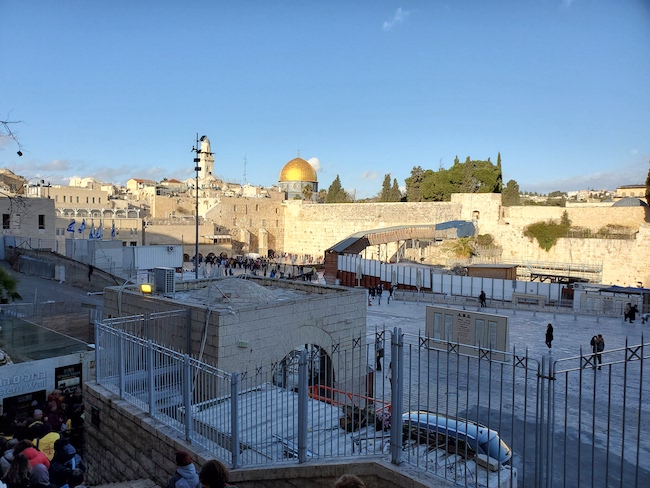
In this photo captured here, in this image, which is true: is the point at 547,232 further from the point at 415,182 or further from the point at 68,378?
the point at 68,378

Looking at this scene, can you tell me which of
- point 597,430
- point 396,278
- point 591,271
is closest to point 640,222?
point 591,271

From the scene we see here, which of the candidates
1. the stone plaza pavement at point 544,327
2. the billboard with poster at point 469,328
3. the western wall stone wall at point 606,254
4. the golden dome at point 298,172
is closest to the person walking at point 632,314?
the stone plaza pavement at point 544,327

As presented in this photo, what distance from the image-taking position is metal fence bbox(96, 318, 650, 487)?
322 centimetres

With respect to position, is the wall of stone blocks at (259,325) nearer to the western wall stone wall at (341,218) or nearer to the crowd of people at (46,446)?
the crowd of people at (46,446)

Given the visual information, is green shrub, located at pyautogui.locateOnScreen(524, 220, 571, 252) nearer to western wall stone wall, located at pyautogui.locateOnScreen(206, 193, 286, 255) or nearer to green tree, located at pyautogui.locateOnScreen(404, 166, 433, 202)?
green tree, located at pyautogui.locateOnScreen(404, 166, 433, 202)

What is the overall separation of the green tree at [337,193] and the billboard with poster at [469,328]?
161 ft

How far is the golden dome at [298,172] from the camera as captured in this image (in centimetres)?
6249

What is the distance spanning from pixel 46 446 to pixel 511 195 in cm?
5240

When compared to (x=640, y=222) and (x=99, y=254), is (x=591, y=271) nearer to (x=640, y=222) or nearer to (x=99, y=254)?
(x=640, y=222)

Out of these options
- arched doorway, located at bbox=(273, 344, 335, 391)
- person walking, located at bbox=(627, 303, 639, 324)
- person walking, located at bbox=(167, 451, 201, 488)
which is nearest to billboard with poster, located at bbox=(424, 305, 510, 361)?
arched doorway, located at bbox=(273, 344, 335, 391)

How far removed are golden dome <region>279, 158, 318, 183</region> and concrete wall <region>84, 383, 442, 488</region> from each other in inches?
2252

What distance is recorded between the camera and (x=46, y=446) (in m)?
5.62

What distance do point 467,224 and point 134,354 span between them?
1316 inches

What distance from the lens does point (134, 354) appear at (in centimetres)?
557
